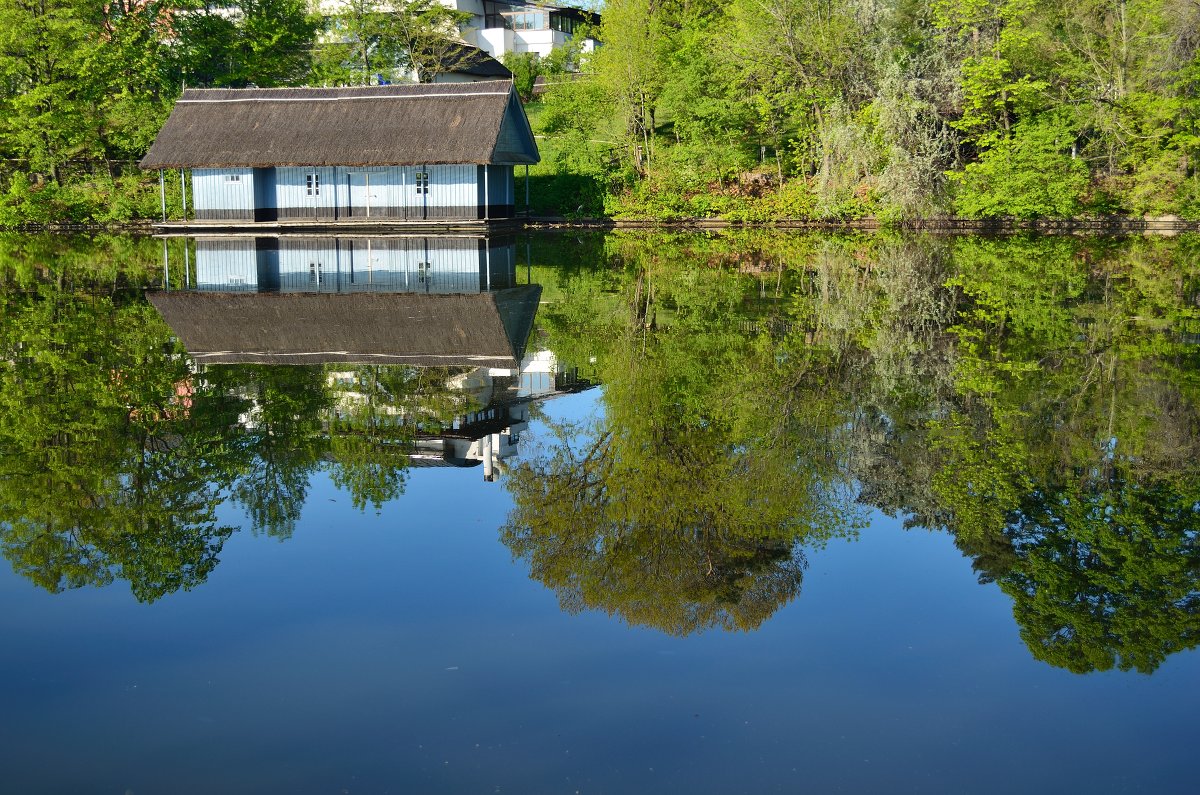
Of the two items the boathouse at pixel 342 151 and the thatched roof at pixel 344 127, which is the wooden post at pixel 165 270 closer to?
the boathouse at pixel 342 151

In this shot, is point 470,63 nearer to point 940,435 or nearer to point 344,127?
point 344,127

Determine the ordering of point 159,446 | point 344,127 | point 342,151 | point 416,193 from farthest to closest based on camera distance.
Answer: point 416,193
point 344,127
point 342,151
point 159,446

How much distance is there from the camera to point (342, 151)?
34625 millimetres

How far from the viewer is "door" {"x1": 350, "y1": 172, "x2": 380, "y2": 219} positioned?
3609 cm

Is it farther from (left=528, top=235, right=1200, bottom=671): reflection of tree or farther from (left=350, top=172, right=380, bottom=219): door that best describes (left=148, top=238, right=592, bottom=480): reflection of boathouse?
(left=350, top=172, right=380, bottom=219): door

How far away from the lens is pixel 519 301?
18.9m

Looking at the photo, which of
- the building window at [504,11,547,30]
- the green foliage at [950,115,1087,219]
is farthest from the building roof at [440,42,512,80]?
the green foliage at [950,115,1087,219]

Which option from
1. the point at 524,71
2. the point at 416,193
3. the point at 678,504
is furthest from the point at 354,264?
the point at 524,71

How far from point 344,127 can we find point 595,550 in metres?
30.8

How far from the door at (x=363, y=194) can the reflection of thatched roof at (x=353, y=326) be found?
17013 millimetres

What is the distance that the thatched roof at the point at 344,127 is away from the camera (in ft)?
112

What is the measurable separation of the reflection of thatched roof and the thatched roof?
15.6 metres

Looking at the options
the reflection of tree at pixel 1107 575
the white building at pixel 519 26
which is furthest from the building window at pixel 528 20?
the reflection of tree at pixel 1107 575

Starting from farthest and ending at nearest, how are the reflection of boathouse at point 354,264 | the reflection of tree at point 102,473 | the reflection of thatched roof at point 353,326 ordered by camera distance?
the reflection of boathouse at point 354,264 < the reflection of thatched roof at point 353,326 < the reflection of tree at point 102,473
